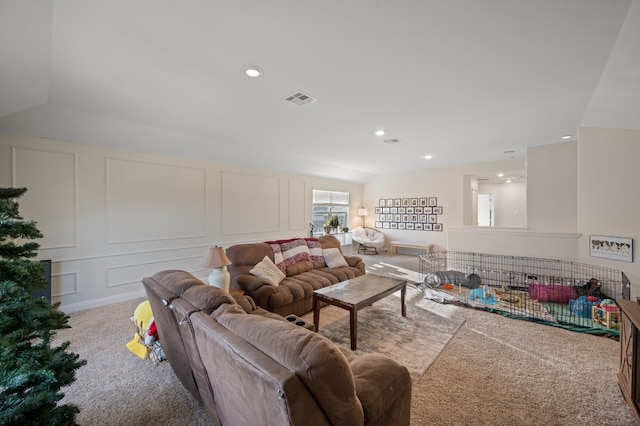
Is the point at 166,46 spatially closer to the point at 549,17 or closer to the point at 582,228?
the point at 549,17

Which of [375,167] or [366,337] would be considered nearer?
[366,337]

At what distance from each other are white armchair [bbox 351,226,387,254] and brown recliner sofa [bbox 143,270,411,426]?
6.58 metres

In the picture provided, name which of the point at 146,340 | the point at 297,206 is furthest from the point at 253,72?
the point at 297,206

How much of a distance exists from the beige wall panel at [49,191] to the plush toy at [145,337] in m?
1.99

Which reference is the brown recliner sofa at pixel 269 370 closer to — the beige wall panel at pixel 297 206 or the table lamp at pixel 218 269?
the table lamp at pixel 218 269

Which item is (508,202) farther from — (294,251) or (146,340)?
(146,340)

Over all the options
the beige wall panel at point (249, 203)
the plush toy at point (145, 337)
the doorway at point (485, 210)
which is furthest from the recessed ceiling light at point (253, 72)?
Answer: the doorway at point (485, 210)

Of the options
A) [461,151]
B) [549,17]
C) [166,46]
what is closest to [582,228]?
[461,151]

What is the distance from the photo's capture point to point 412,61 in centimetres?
219

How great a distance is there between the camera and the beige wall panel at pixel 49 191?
127 inches

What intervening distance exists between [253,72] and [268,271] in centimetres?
235

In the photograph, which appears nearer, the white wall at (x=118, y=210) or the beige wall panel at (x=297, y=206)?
the white wall at (x=118, y=210)

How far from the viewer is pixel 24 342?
1.10 m

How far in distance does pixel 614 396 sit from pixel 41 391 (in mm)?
3568
